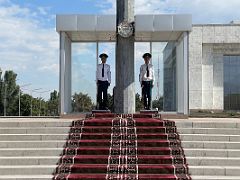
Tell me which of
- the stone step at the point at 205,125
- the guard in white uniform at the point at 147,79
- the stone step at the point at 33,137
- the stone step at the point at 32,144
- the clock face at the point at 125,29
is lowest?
the stone step at the point at 32,144

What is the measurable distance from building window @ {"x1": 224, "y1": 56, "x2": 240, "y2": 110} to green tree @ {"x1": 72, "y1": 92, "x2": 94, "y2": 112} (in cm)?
2811

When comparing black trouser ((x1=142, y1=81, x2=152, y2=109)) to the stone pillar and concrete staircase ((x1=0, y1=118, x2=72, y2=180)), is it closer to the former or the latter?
the stone pillar

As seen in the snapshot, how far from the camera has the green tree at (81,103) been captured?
52.0ft

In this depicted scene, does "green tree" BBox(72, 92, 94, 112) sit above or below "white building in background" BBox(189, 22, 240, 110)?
below

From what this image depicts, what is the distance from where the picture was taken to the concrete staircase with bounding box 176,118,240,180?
910 centimetres

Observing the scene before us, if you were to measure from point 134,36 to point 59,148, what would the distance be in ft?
17.8

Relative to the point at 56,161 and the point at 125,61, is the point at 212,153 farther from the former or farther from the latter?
the point at 125,61

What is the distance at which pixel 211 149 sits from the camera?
33.1 ft

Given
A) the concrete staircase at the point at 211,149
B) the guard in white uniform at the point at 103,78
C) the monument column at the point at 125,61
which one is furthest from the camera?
the monument column at the point at 125,61

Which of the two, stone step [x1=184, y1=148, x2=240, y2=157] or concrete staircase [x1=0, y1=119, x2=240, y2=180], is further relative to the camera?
stone step [x1=184, y1=148, x2=240, y2=157]

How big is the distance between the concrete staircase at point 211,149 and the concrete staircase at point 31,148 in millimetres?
2807

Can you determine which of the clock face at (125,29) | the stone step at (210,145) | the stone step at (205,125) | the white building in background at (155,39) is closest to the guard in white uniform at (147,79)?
the clock face at (125,29)

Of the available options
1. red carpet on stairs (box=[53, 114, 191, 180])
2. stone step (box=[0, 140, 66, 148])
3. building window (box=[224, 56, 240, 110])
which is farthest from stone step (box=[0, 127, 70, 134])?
building window (box=[224, 56, 240, 110])

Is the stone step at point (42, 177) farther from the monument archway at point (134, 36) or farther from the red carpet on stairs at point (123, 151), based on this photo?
the monument archway at point (134, 36)
